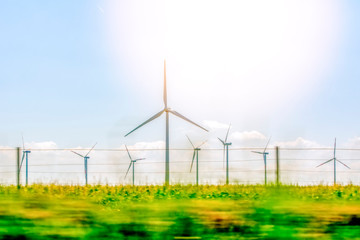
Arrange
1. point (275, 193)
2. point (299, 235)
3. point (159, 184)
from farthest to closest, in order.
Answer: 1. point (159, 184)
2. point (275, 193)
3. point (299, 235)

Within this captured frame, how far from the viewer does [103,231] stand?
411 centimetres

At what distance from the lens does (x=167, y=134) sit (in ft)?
98.8

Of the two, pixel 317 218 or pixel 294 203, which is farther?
pixel 294 203

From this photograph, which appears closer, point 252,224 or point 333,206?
point 252,224

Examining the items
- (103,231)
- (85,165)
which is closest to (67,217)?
(103,231)

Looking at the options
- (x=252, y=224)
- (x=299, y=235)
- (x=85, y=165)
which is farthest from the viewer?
(x=85, y=165)

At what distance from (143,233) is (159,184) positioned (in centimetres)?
1301

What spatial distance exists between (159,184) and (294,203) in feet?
40.4

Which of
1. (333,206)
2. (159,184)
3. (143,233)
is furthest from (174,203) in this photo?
(159,184)

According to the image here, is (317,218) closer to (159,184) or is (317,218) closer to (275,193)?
(275,193)

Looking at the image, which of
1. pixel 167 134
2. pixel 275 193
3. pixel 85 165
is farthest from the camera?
pixel 167 134

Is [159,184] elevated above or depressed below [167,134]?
below

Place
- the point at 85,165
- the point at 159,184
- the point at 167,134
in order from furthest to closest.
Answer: the point at 167,134 → the point at 85,165 → the point at 159,184

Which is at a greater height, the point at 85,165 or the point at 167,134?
the point at 167,134
